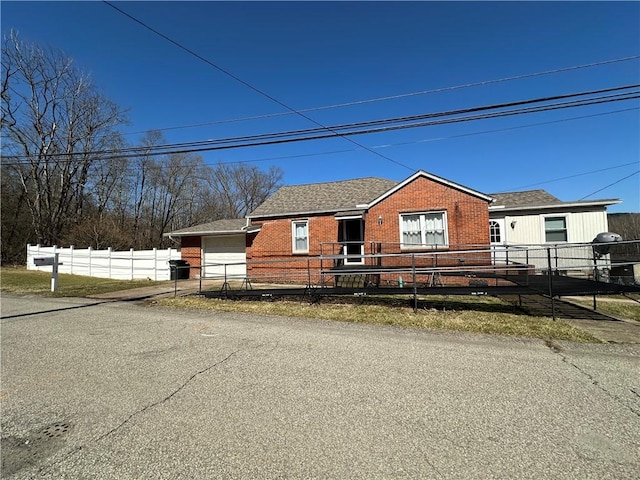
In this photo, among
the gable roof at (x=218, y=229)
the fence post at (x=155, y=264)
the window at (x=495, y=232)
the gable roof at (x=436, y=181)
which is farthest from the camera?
the fence post at (x=155, y=264)

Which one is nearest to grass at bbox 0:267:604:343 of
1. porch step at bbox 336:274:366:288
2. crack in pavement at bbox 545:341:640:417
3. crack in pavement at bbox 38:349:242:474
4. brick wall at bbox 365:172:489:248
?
crack in pavement at bbox 545:341:640:417

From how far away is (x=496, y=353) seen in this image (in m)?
5.60

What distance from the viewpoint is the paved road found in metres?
2.72

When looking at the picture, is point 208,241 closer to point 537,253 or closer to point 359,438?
point 537,253

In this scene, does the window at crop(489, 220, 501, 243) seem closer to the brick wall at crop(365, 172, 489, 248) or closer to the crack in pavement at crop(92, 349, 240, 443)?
the brick wall at crop(365, 172, 489, 248)

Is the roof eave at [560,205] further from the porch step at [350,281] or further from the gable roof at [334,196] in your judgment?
the porch step at [350,281]

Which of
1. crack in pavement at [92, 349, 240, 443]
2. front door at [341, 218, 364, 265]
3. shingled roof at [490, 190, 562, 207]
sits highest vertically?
shingled roof at [490, 190, 562, 207]

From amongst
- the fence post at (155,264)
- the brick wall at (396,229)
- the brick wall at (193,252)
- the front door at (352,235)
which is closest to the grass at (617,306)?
the brick wall at (396,229)

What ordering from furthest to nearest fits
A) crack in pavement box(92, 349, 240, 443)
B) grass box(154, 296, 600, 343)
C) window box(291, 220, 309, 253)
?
1. window box(291, 220, 309, 253)
2. grass box(154, 296, 600, 343)
3. crack in pavement box(92, 349, 240, 443)

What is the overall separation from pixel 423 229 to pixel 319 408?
11717mm

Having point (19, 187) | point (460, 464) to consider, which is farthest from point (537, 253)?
point (19, 187)

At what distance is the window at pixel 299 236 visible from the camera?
54.6 ft

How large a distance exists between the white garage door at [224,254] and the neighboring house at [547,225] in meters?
12.2

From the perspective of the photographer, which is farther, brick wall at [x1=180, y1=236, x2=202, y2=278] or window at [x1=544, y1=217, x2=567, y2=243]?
brick wall at [x1=180, y1=236, x2=202, y2=278]
